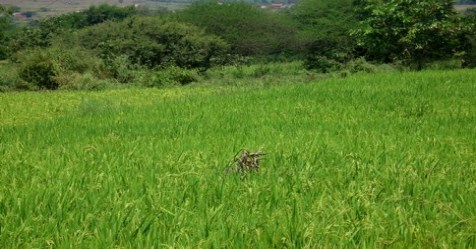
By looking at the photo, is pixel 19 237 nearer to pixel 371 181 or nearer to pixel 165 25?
pixel 371 181

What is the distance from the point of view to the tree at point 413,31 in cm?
2334

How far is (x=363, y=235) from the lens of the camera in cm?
245

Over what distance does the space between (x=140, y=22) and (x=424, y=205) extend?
138 feet

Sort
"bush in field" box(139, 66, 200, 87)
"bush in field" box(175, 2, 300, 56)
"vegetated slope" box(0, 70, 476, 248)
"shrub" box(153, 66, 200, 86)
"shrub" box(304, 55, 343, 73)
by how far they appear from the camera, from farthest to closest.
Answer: "bush in field" box(175, 2, 300, 56) → "shrub" box(304, 55, 343, 73) → "shrub" box(153, 66, 200, 86) → "bush in field" box(139, 66, 200, 87) → "vegetated slope" box(0, 70, 476, 248)

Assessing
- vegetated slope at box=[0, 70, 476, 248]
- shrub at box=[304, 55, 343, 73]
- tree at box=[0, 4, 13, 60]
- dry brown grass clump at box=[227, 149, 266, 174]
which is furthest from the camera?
tree at box=[0, 4, 13, 60]

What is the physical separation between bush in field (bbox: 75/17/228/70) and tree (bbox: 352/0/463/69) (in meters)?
17.3

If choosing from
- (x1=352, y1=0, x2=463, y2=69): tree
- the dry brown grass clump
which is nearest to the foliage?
(x1=352, y1=0, x2=463, y2=69): tree

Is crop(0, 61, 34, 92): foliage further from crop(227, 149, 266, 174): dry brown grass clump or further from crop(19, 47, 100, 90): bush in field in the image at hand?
crop(227, 149, 266, 174): dry brown grass clump

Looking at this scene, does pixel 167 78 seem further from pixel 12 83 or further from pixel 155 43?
pixel 155 43

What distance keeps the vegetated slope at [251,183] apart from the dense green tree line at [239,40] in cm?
1797

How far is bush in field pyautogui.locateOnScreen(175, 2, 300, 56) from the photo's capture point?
51031 millimetres

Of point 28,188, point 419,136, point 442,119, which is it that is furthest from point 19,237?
point 442,119

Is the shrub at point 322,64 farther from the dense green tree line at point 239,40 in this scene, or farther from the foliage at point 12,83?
the foliage at point 12,83

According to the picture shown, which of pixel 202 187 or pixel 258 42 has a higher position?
pixel 202 187
